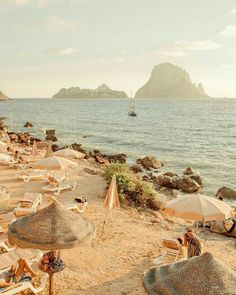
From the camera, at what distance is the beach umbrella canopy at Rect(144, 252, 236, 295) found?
4.89 meters

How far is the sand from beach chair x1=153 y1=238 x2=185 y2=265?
1.30ft

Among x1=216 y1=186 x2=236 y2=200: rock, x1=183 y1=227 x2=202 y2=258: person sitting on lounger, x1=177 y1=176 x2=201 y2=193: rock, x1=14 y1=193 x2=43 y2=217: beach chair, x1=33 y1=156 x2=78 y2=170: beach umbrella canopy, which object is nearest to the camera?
x1=183 y1=227 x2=202 y2=258: person sitting on lounger

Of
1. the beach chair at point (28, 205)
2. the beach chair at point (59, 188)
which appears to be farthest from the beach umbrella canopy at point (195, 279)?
the beach chair at point (59, 188)

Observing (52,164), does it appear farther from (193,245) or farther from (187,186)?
(187,186)

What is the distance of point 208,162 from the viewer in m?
36.9

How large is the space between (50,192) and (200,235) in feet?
24.4

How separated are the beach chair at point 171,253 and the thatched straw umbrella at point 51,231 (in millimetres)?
3617

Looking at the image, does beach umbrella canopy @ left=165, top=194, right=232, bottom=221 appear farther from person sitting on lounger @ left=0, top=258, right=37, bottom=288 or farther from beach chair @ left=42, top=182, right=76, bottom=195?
beach chair @ left=42, top=182, right=76, bottom=195

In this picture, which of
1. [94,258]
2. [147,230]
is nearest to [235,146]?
[147,230]

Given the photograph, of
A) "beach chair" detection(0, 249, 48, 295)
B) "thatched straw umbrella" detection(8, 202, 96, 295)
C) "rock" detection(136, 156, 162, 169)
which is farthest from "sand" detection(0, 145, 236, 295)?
"rock" detection(136, 156, 162, 169)

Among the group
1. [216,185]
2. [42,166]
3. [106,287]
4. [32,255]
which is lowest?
[216,185]

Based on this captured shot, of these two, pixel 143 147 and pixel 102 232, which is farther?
pixel 143 147

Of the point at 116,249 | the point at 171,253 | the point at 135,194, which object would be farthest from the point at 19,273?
the point at 135,194

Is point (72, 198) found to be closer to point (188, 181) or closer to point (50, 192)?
point (50, 192)
